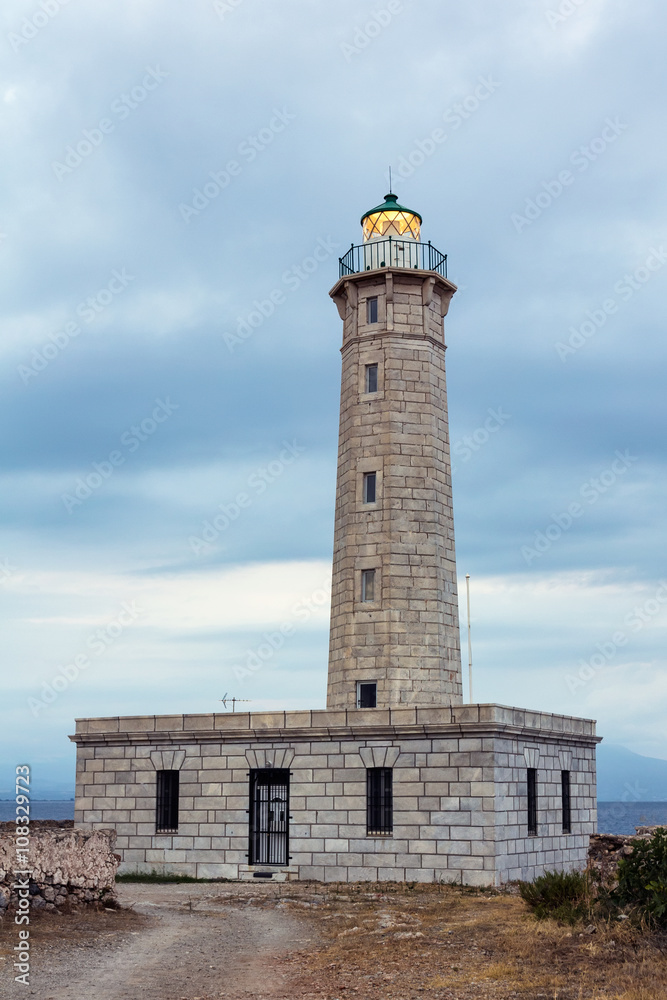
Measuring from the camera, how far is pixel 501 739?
852 inches

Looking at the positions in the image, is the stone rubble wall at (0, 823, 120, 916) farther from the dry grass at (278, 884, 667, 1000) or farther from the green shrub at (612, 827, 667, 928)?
the green shrub at (612, 827, 667, 928)

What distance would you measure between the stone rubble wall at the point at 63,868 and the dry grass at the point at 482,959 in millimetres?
3290

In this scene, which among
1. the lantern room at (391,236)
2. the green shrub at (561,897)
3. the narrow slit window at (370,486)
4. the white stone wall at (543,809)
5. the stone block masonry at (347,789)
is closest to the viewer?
the green shrub at (561,897)

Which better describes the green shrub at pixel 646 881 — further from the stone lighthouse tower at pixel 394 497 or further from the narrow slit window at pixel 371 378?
the narrow slit window at pixel 371 378

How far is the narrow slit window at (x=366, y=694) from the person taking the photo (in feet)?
83.0

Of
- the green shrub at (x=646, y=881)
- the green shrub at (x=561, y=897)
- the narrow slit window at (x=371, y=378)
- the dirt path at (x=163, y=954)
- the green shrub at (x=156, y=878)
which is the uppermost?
the narrow slit window at (x=371, y=378)

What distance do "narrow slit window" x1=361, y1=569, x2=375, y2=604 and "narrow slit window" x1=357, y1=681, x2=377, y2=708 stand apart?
1.91 meters

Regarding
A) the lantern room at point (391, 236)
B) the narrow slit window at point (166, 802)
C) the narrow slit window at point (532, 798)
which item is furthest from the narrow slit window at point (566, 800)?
the lantern room at point (391, 236)

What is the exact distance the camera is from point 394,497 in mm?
26016

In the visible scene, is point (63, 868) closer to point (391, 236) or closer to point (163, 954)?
point (163, 954)

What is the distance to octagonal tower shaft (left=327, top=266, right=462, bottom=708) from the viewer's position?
2539 centimetres

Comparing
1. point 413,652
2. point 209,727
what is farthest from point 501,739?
point 209,727

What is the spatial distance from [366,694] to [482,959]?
1296cm

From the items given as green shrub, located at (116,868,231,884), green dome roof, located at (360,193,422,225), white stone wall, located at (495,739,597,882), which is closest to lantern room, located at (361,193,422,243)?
green dome roof, located at (360,193,422,225)
